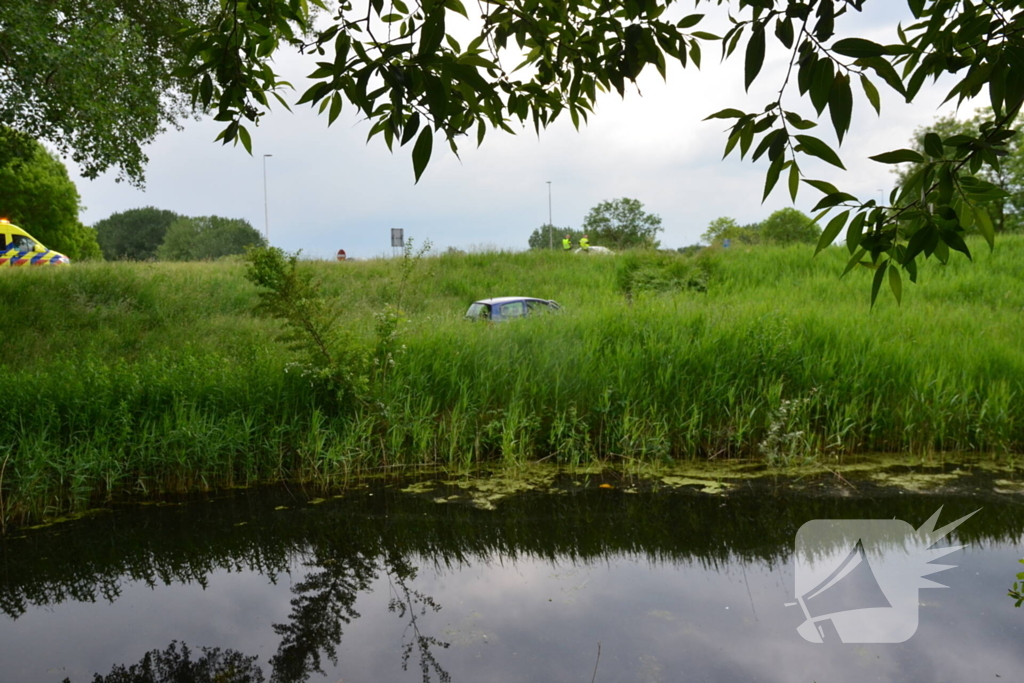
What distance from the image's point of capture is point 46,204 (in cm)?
3309

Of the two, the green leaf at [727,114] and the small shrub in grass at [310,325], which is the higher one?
the green leaf at [727,114]

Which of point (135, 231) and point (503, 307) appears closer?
point (503, 307)

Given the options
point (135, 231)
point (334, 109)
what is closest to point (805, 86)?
point (334, 109)

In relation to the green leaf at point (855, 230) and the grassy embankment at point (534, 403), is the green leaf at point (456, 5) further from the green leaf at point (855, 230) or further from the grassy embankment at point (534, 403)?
the grassy embankment at point (534, 403)

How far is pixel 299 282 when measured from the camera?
6426 millimetres

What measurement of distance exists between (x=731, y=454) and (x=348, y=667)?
4.40m

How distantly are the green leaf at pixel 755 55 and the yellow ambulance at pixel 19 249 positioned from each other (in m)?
26.1

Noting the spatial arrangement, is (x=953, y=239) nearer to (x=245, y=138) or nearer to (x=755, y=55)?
(x=755, y=55)

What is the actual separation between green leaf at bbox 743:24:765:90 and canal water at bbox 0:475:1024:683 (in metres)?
2.60

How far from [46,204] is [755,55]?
39.8 metres

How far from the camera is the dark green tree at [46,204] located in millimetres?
30906

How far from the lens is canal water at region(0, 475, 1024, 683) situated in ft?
10.7

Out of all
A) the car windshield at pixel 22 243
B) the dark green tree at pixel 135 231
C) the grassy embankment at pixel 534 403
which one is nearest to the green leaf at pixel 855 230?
the grassy embankment at pixel 534 403

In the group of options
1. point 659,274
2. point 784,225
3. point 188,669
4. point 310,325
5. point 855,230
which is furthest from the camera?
point 784,225
